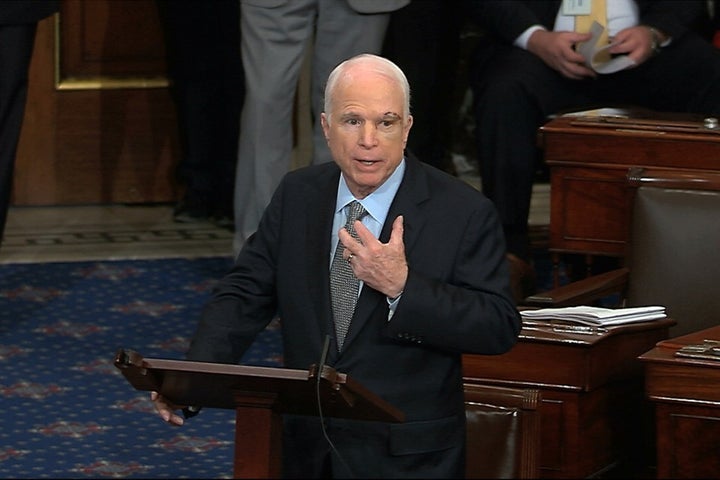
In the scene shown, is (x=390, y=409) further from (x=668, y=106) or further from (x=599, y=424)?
(x=668, y=106)

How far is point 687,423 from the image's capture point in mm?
3674

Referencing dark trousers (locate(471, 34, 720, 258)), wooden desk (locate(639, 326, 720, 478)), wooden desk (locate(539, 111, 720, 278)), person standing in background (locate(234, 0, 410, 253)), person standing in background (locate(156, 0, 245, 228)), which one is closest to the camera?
wooden desk (locate(639, 326, 720, 478))

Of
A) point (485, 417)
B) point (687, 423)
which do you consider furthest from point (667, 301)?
point (485, 417)

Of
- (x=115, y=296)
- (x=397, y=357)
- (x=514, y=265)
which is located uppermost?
(x=397, y=357)

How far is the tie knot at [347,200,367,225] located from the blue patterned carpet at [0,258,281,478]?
3.88ft

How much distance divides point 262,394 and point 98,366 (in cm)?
235

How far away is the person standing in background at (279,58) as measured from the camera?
536 cm

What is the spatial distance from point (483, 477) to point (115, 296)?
256 centimetres

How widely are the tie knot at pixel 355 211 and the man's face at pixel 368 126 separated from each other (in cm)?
6

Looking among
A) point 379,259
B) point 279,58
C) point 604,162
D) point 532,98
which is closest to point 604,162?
point 604,162

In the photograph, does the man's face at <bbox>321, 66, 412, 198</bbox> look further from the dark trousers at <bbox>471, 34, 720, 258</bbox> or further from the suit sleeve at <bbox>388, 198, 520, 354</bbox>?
the dark trousers at <bbox>471, 34, 720, 258</bbox>

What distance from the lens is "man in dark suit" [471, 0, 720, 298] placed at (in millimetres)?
5496

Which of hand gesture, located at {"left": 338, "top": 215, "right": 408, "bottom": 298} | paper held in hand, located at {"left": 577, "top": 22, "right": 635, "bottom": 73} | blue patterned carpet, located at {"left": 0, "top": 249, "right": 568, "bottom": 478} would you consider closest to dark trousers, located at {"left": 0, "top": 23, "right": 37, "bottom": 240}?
blue patterned carpet, located at {"left": 0, "top": 249, "right": 568, "bottom": 478}

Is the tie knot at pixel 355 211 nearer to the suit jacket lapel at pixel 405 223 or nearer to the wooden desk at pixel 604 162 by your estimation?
the suit jacket lapel at pixel 405 223
